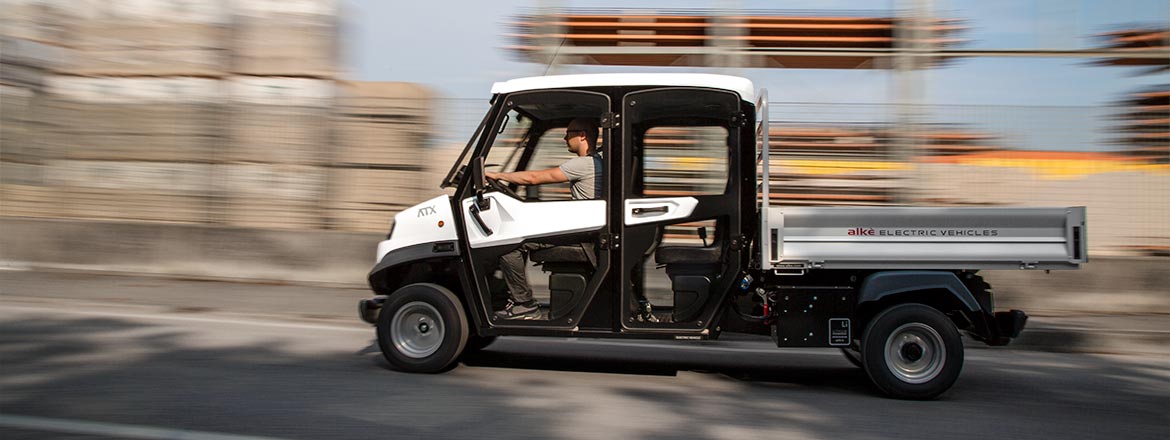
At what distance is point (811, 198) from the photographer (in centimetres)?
1055

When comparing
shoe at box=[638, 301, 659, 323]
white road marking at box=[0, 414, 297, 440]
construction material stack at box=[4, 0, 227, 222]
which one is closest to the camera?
white road marking at box=[0, 414, 297, 440]

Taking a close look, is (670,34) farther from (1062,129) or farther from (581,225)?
(581,225)

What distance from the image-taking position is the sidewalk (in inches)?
Answer: 328

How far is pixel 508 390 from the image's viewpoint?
5.92m

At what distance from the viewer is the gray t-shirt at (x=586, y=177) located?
614 centimetres

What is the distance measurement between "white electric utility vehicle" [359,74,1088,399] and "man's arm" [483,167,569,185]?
0.05m

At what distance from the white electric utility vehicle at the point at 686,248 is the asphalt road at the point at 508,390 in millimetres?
392

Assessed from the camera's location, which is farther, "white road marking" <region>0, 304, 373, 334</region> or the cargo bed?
"white road marking" <region>0, 304, 373, 334</region>

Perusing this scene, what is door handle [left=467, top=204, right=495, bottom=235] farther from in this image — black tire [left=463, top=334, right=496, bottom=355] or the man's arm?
black tire [left=463, top=334, right=496, bottom=355]

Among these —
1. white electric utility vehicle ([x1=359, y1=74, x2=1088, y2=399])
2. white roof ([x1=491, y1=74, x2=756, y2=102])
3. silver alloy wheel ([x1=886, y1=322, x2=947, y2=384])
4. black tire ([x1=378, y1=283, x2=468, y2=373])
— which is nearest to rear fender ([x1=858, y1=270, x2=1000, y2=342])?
white electric utility vehicle ([x1=359, y1=74, x2=1088, y2=399])

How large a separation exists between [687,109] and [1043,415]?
2852mm

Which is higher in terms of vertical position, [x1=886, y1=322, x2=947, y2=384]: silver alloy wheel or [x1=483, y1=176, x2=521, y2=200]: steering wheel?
[x1=483, y1=176, x2=521, y2=200]: steering wheel

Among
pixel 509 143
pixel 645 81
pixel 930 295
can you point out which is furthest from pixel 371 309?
pixel 930 295

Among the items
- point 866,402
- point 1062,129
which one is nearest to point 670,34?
point 1062,129
